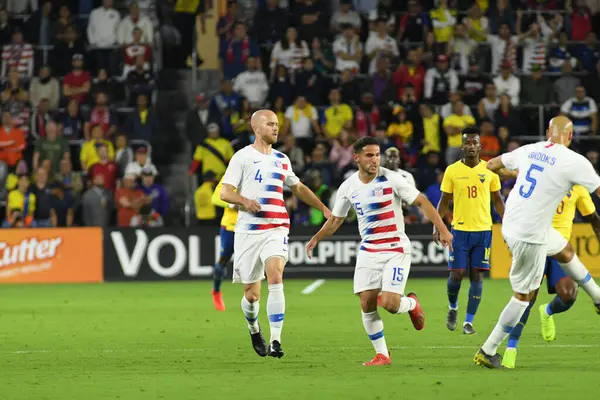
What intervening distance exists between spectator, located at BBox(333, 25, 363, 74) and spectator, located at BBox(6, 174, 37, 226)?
738 centimetres

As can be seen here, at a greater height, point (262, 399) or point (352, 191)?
point (352, 191)

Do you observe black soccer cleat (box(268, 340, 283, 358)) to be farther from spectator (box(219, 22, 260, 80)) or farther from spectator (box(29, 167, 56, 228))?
spectator (box(219, 22, 260, 80))

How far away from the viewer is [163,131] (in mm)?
27266

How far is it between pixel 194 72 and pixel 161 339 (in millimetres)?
15376

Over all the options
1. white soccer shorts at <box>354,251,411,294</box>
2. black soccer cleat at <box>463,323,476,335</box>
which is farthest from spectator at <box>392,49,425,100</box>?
white soccer shorts at <box>354,251,411,294</box>

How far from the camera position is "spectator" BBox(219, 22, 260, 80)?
2712 centimetres

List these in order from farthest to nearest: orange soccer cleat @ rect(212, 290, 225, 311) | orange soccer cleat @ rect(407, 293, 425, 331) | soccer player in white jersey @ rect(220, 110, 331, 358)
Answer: orange soccer cleat @ rect(212, 290, 225, 311) → soccer player in white jersey @ rect(220, 110, 331, 358) → orange soccer cleat @ rect(407, 293, 425, 331)

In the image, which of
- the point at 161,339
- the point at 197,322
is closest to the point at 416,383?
the point at 161,339

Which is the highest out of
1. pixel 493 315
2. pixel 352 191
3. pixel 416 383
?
pixel 352 191

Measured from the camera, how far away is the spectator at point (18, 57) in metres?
28.0

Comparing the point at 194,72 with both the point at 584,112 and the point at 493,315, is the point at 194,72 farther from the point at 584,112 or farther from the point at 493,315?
the point at 493,315

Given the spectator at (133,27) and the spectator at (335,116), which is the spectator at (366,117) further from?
the spectator at (133,27)

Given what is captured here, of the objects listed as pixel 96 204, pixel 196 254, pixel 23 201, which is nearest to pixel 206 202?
pixel 196 254

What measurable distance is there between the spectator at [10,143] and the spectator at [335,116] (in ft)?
21.1
